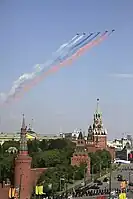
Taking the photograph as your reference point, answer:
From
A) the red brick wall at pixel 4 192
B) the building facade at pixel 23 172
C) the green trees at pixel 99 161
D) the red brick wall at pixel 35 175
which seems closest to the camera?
the red brick wall at pixel 4 192

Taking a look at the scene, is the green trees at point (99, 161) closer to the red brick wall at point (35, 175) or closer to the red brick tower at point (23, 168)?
the red brick wall at point (35, 175)

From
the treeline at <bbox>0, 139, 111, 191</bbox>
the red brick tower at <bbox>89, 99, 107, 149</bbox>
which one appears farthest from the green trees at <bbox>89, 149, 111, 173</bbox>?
the red brick tower at <bbox>89, 99, 107, 149</bbox>

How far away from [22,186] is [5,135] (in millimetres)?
74034

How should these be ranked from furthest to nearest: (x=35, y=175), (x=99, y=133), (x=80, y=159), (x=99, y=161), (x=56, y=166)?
1. (x=99, y=133)
2. (x=99, y=161)
3. (x=80, y=159)
4. (x=56, y=166)
5. (x=35, y=175)

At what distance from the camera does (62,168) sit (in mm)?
60219

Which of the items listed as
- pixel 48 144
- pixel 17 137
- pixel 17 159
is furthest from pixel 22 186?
pixel 17 137

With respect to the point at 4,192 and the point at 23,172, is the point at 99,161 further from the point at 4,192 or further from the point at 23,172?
the point at 4,192

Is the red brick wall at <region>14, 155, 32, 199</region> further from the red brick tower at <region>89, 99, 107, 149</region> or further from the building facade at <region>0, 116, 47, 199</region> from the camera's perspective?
the red brick tower at <region>89, 99, 107, 149</region>

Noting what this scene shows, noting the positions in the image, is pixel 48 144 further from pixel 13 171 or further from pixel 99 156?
pixel 13 171

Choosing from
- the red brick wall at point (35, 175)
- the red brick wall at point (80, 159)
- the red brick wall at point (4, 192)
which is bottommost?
the red brick wall at point (4, 192)

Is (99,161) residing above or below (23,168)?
below

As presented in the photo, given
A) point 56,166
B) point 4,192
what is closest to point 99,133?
point 56,166

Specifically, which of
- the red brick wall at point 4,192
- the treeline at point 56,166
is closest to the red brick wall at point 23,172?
the treeline at point 56,166

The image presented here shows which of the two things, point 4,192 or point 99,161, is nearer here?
point 4,192
